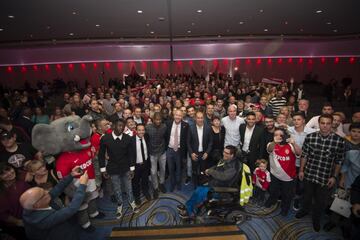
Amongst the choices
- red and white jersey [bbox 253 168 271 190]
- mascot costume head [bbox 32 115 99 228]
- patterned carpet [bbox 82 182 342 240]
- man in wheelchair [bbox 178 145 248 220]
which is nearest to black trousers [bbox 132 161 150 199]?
patterned carpet [bbox 82 182 342 240]

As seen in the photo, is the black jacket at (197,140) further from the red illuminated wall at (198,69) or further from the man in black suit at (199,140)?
the red illuminated wall at (198,69)

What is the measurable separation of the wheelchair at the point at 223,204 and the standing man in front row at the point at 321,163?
39.4 inches

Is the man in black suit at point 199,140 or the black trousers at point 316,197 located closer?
the black trousers at point 316,197

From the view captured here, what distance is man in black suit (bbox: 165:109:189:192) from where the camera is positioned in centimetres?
412

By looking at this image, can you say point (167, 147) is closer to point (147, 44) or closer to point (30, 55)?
point (147, 44)

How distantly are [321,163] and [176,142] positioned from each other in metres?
2.40

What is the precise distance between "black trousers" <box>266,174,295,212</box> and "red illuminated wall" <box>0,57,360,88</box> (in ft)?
43.3

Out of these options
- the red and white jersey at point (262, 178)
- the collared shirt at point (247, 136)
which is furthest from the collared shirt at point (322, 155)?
the collared shirt at point (247, 136)

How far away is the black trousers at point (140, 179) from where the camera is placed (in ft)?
12.7

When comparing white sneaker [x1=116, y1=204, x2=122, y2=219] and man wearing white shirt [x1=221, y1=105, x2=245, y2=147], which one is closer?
white sneaker [x1=116, y1=204, x2=122, y2=219]

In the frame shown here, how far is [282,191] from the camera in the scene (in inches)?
138

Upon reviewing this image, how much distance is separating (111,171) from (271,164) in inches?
106

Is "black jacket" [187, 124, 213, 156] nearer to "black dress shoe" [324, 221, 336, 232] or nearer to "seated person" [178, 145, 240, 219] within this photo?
"seated person" [178, 145, 240, 219]

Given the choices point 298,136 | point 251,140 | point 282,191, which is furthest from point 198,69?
point 282,191
